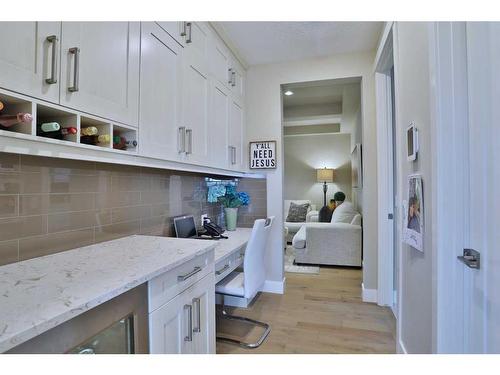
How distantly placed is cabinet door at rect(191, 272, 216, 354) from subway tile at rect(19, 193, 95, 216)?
2.32 ft

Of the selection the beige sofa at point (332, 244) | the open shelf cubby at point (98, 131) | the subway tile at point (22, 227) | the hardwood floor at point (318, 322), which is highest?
the open shelf cubby at point (98, 131)

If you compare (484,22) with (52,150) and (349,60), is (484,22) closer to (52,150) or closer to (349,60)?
(52,150)

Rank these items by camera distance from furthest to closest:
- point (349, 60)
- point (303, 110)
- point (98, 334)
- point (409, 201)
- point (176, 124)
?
point (303, 110), point (349, 60), point (176, 124), point (409, 201), point (98, 334)

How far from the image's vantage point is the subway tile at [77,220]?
1.18 meters

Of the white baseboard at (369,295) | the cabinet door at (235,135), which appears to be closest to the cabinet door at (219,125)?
the cabinet door at (235,135)

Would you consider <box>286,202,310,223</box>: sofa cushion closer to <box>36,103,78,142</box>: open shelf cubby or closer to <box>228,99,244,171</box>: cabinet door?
<box>228,99,244,171</box>: cabinet door

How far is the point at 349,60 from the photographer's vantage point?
105 inches

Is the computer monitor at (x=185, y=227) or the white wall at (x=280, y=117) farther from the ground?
the white wall at (x=280, y=117)

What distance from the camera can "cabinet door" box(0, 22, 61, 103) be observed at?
2.56ft

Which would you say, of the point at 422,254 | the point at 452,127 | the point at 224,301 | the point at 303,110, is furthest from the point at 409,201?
the point at 303,110

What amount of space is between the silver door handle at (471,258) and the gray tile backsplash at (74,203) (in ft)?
5.53

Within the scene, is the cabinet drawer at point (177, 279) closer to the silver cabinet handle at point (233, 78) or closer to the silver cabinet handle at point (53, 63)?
the silver cabinet handle at point (53, 63)

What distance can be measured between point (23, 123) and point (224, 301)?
2.16m

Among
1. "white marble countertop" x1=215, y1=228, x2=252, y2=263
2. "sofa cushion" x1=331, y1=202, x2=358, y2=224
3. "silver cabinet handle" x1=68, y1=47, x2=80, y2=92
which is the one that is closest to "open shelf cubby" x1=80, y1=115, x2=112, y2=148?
"silver cabinet handle" x1=68, y1=47, x2=80, y2=92
